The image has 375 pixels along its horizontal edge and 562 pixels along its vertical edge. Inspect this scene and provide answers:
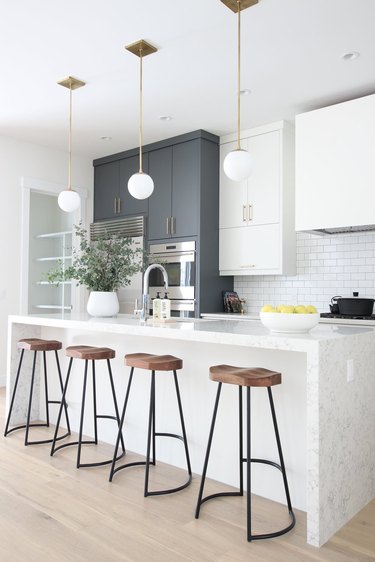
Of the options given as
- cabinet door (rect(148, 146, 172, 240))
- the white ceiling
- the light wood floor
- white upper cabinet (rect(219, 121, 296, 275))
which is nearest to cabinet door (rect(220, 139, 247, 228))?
white upper cabinet (rect(219, 121, 296, 275))

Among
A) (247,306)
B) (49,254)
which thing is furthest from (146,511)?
(49,254)

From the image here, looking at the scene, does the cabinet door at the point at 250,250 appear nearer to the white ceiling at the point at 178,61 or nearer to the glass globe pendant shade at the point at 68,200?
the white ceiling at the point at 178,61

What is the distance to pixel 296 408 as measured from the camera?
98.4 inches

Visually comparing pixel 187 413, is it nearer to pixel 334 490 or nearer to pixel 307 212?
pixel 334 490

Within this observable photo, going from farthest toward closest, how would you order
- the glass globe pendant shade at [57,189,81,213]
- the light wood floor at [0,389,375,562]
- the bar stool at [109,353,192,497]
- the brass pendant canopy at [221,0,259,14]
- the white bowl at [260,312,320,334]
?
the glass globe pendant shade at [57,189,81,213], the brass pendant canopy at [221,0,259,14], the bar stool at [109,353,192,497], the white bowl at [260,312,320,334], the light wood floor at [0,389,375,562]

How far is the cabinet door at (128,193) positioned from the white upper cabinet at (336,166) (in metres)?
1.97

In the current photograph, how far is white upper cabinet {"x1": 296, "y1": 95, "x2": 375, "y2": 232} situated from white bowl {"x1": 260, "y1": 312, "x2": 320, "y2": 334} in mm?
1954

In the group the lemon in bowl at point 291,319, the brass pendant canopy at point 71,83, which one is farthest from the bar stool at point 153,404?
the brass pendant canopy at point 71,83

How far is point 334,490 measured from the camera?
223 centimetres

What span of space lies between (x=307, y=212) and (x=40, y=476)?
118 inches

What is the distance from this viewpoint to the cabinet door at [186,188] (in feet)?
16.7

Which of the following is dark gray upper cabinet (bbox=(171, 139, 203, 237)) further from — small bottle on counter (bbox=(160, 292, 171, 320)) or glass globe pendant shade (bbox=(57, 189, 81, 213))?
small bottle on counter (bbox=(160, 292, 171, 320))

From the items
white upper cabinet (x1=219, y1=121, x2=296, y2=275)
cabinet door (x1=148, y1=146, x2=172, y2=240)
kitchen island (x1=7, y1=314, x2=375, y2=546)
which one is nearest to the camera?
kitchen island (x1=7, y1=314, x2=375, y2=546)

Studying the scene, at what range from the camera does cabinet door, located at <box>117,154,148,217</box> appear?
5645mm
